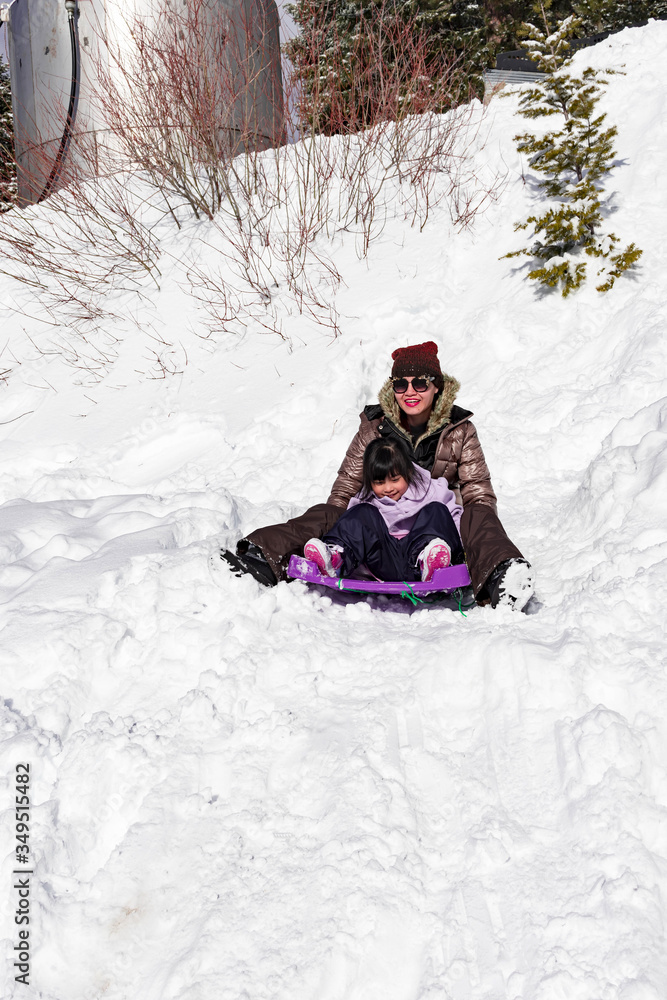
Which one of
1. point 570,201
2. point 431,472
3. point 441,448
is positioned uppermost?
point 570,201

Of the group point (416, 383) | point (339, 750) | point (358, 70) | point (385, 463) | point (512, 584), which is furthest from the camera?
point (358, 70)

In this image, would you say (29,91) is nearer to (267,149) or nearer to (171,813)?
(267,149)

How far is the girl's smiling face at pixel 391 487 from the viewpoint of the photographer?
3391 mm

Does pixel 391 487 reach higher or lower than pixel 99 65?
lower

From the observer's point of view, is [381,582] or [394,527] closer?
[381,582]

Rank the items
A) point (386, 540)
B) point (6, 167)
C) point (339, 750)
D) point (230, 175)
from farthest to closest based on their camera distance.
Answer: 1. point (6, 167)
2. point (230, 175)
3. point (386, 540)
4. point (339, 750)

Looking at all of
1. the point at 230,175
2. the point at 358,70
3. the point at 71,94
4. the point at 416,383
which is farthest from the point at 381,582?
the point at 71,94

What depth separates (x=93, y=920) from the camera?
1.65 meters

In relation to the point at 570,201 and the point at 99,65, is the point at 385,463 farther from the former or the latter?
the point at 99,65

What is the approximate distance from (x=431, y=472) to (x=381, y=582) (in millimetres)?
854

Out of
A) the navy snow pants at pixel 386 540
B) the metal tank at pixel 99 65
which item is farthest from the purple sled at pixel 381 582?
the metal tank at pixel 99 65

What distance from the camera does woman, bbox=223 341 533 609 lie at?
3.19 m

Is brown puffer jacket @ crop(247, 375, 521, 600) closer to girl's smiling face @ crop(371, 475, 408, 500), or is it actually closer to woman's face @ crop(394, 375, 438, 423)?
woman's face @ crop(394, 375, 438, 423)

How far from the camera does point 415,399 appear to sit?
364 centimetres
